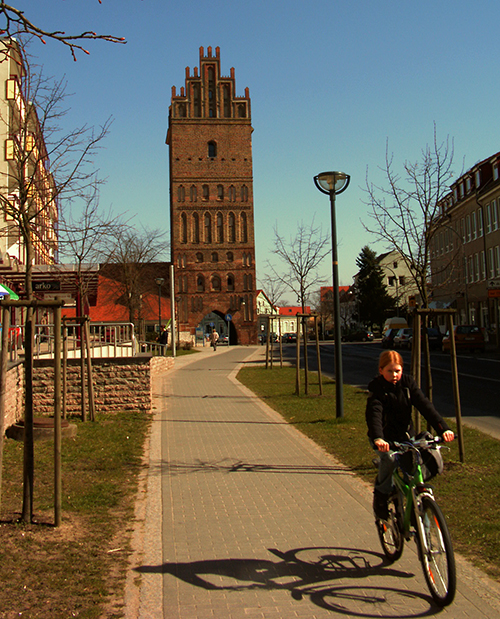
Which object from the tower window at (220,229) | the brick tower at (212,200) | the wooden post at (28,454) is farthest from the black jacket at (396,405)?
the tower window at (220,229)

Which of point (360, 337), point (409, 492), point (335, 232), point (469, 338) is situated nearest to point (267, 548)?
point (409, 492)

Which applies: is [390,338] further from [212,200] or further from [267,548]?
[267,548]

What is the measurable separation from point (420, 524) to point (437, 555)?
213 millimetres

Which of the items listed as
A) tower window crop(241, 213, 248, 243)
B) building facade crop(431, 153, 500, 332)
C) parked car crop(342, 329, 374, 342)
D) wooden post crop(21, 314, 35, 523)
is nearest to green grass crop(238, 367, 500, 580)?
wooden post crop(21, 314, 35, 523)

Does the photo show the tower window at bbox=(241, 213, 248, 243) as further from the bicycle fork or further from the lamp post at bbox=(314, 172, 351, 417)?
the bicycle fork

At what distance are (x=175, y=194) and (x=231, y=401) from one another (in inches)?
2740

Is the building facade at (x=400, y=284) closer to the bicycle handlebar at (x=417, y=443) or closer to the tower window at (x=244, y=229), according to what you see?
the bicycle handlebar at (x=417, y=443)

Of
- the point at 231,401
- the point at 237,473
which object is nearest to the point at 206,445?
the point at 237,473

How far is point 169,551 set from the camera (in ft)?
16.8

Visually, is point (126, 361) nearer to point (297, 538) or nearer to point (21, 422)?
point (21, 422)

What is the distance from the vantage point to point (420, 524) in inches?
165

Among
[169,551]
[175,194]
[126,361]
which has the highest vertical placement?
[175,194]

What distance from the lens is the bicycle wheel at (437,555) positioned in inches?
153

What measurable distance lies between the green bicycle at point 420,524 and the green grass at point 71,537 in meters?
1.87
